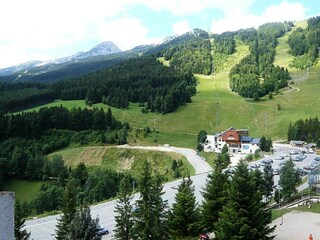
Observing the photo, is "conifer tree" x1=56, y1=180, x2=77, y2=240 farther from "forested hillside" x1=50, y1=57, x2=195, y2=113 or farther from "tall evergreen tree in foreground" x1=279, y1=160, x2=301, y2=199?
Result: "forested hillside" x1=50, y1=57, x2=195, y2=113

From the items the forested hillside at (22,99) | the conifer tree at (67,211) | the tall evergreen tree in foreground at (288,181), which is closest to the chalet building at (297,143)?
the tall evergreen tree in foreground at (288,181)

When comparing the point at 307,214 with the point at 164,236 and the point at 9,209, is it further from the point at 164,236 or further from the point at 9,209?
the point at 9,209

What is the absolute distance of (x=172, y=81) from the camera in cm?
19662

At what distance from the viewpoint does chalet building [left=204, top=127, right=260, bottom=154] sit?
115688mm

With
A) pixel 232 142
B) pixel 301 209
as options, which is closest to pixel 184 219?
pixel 301 209

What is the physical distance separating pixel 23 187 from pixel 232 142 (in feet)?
194

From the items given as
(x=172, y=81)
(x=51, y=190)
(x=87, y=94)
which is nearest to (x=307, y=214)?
(x=51, y=190)

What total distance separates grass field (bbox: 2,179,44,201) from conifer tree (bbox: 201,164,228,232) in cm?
6986

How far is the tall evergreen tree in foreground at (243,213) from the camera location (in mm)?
26141

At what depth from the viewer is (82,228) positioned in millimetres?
27125

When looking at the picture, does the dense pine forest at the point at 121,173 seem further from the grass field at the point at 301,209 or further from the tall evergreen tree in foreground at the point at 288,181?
the grass field at the point at 301,209

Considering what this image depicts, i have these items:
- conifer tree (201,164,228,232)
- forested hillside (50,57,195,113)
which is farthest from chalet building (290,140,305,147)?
conifer tree (201,164,228,232)

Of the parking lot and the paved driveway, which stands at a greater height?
the paved driveway

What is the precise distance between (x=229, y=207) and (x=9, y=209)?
1947 cm
